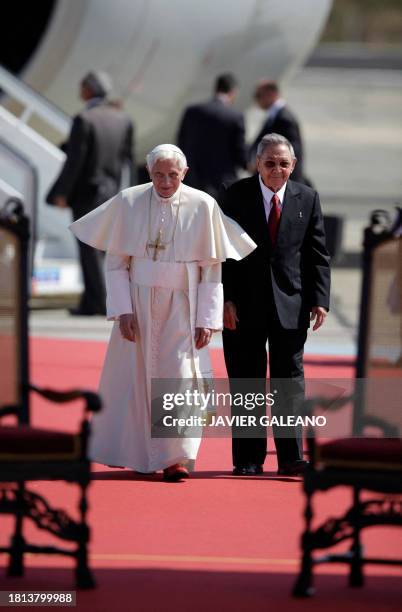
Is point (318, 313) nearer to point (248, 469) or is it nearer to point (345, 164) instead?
point (248, 469)

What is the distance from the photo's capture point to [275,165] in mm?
7141

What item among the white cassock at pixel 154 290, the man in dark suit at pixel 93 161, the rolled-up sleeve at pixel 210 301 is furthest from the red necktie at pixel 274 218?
the man in dark suit at pixel 93 161

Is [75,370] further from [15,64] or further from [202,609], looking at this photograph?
[15,64]

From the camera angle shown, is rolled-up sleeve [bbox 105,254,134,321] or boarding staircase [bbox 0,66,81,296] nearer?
rolled-up sleeve [bbox 105,254,134,321]

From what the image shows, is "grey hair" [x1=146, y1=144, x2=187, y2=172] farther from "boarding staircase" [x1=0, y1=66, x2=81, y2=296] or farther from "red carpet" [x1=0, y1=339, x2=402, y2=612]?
"boarding staircase" [x1=0, y1=66, x2=81, y2=296]

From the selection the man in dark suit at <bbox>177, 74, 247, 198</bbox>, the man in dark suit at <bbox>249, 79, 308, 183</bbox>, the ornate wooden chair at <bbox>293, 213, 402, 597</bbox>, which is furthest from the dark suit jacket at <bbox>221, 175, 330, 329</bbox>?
the man in dark suit at <bbox>177, 74, 247, 198</bbox>

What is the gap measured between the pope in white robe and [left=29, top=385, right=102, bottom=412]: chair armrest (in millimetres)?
1402

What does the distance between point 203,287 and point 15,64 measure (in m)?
10.7

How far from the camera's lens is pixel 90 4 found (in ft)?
52.9

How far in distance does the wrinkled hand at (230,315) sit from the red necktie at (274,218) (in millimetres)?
357

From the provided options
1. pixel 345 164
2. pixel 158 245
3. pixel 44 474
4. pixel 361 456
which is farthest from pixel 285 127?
pixel 345 164

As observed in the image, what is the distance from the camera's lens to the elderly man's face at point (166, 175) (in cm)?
688

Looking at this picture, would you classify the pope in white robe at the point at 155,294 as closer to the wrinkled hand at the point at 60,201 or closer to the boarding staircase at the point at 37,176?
the wrinkled hand at the point at 60,201

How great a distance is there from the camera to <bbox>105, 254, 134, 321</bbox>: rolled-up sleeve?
7027 millimetres
